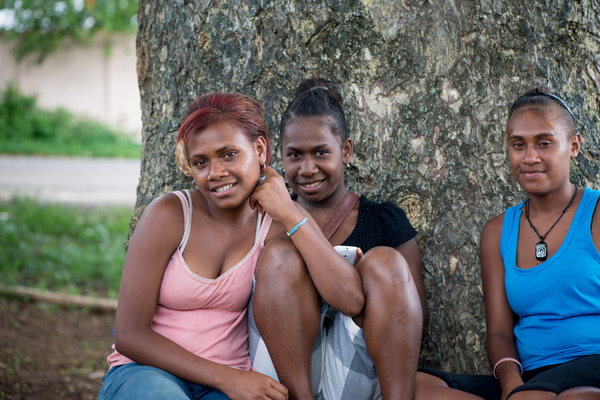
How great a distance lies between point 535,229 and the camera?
8.38ft

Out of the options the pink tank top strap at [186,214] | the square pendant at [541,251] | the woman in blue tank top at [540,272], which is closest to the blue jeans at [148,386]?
the pink tank top strap at [186,214]

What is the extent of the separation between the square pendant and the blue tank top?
0.12ft

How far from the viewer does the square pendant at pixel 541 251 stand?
8.08 ft

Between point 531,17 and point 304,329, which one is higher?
point 531,17

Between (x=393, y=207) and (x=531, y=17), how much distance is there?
44.5 inches

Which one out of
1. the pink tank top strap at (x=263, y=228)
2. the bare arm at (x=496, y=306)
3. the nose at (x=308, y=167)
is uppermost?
the nose at (x=308, y=167)

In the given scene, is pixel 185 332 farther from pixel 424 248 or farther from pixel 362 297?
pixel 424 248

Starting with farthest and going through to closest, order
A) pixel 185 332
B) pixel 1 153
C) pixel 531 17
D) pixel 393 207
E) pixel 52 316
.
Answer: pixel 1 153 < pixel 52 316 < pixel 531 17 < pixel 393 207 < pixel 185 332

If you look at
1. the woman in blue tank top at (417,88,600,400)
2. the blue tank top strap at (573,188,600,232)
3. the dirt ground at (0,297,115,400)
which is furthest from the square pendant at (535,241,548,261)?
the dirt ground at (0,297,115,400)

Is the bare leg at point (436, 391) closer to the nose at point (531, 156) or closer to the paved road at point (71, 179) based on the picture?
the nose at point (531, 156)

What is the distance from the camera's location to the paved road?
376 inches

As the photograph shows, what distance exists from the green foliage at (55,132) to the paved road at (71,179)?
113cm

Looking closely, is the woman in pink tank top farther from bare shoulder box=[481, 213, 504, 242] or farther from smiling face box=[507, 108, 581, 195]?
smiling face box=[507, 108, 581, 195]

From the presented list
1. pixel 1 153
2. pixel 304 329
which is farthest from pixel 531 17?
pixel 1 153
